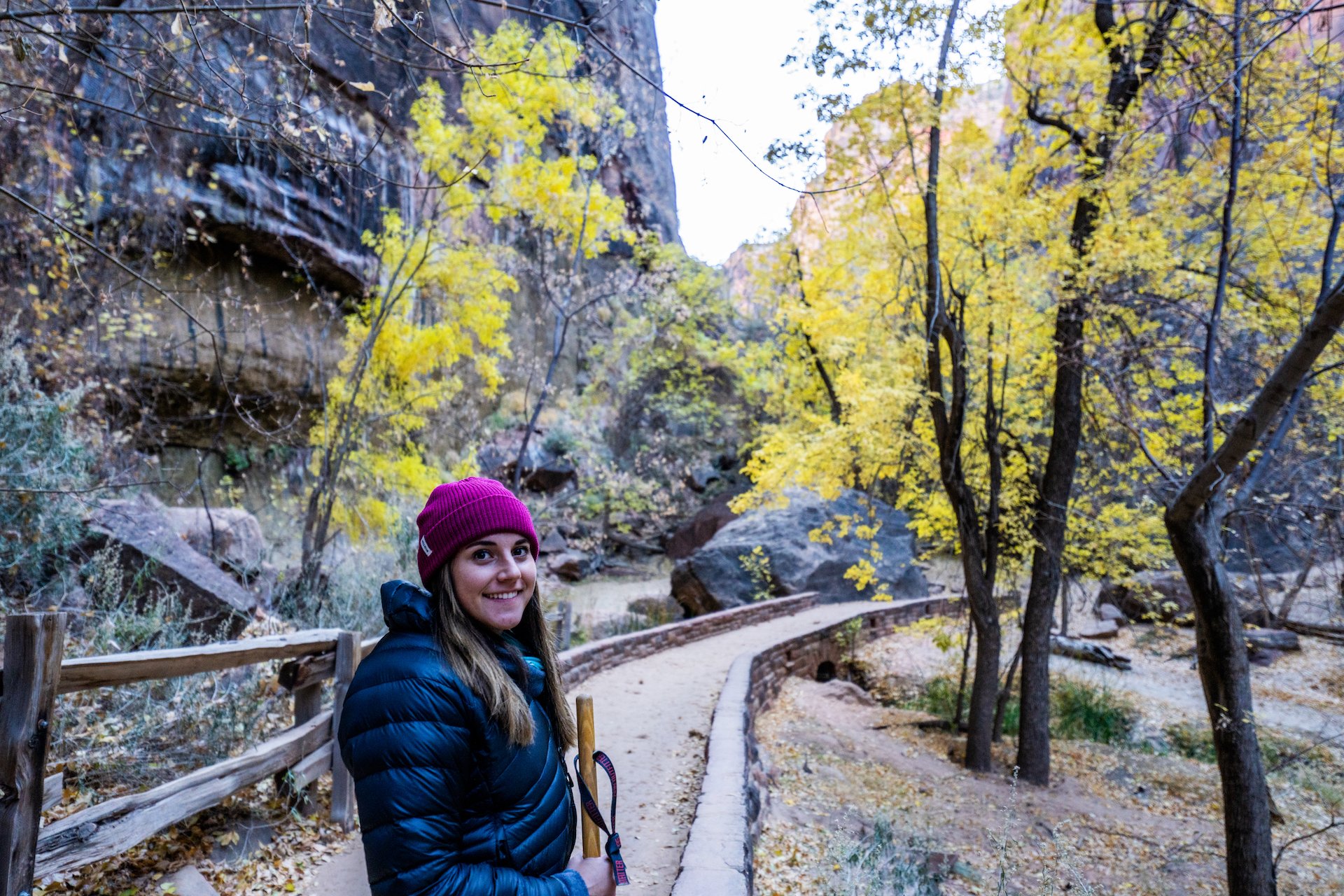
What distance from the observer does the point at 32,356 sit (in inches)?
279

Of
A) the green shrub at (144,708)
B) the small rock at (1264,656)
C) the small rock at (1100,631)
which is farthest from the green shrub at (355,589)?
the small rock at (1264,656)

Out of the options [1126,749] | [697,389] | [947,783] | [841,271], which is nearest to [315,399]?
[841,271]

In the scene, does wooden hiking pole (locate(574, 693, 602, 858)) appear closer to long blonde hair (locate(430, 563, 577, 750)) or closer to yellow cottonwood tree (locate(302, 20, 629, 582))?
long blonde hair (locate(430, 563, 577, 750))

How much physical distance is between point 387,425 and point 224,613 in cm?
407

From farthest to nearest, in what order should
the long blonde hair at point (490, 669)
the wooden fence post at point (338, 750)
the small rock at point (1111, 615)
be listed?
the small rock at point (1111, 615) < the wooden fence post at point (338, 750) < the long blonde hair at point (490, 669)

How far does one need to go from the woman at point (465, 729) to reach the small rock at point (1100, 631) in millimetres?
20199

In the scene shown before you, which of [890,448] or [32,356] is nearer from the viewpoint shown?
[32,356]

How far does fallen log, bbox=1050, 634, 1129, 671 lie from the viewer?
53.7 feet

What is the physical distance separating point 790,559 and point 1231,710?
13.2 meters

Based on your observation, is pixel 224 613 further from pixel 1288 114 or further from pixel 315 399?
pixel 1288 114

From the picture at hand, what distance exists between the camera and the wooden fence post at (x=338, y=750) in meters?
4.60

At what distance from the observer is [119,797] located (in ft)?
10.8

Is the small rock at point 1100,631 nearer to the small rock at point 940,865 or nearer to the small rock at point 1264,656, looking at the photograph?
the small rock at point 1264,656

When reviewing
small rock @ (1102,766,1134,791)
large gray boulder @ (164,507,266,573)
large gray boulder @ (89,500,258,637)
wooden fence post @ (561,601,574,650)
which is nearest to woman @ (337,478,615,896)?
large gray boulder @ (89,500,258,637)
